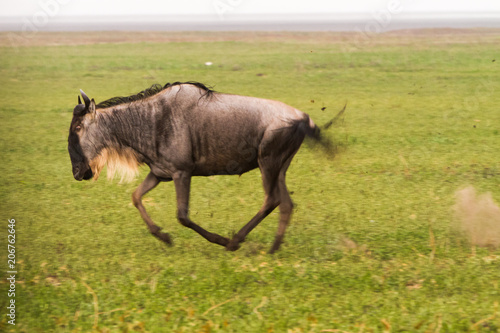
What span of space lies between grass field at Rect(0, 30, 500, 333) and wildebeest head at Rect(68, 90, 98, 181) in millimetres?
953

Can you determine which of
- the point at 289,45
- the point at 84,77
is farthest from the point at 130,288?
the point at 289,45

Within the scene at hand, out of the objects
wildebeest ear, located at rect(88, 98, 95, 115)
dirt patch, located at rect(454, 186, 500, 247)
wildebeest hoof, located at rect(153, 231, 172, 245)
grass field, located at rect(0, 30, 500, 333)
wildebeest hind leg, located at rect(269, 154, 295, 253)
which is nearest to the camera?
grass field, located at rect(0, 30, 500, 333)

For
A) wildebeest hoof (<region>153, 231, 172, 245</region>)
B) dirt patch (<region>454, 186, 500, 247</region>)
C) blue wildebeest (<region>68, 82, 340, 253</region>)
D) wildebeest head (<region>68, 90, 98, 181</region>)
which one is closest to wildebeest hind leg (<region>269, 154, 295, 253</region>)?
blue wildebeest (<region>68, 82, 340, 253</region>)

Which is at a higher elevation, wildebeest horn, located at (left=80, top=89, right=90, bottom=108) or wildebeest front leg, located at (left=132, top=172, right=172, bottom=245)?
wildebeest horn, located at (left=80, top=89, right=90, bottom=108)

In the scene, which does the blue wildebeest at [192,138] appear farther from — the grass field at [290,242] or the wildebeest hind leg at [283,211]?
the grass field at [290,242]

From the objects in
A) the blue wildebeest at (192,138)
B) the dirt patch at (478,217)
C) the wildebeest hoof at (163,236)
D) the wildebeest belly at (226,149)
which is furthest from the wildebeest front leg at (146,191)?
the dirt patch at (478,217)

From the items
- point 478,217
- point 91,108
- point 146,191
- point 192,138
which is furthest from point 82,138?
point 478,217

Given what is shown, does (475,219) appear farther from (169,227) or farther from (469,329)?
(169,227)

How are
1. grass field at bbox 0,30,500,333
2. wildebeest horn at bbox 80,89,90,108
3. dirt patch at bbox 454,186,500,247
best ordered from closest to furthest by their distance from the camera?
grass field at bbox 0,30,500,333 → wildebeest horn at bbox 80,89,90,108 → dirt patch at bbox 454,186,500,247

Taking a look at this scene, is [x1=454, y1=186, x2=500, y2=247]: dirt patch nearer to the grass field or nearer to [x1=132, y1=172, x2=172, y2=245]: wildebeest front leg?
the grass field

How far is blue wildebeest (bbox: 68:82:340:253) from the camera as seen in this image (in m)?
5.86

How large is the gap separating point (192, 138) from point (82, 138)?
1.10m

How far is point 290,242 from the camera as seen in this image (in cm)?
652

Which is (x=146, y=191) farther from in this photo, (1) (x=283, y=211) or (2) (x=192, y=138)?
(1) (x=283, y=211)
